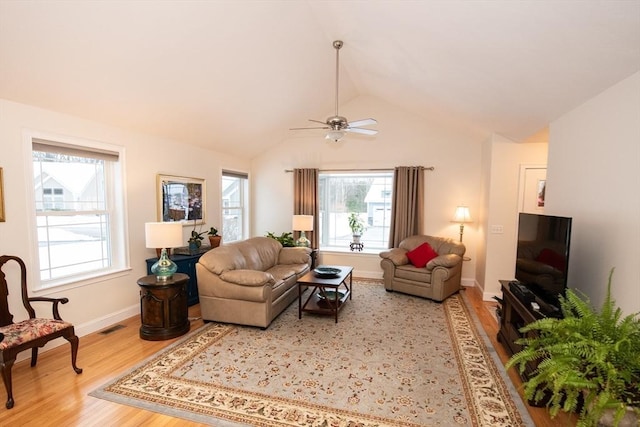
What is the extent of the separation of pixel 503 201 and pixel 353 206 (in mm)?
2803

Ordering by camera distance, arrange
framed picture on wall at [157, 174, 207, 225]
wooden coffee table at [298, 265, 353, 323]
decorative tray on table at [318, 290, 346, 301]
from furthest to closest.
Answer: framed picture on wall at [157, 174, 207, 225], decorative tray on table at [318, 290, 346, 301], wooden coffee table at [298, 265, 353, 323]

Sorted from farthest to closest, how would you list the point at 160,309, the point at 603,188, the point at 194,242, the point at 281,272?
the point at 194,242
the point at 281,272
the point at 160,309
the point at 603,188

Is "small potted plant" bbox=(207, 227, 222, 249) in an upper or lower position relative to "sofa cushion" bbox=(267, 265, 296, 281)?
upper

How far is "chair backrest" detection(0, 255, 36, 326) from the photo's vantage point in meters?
2.74

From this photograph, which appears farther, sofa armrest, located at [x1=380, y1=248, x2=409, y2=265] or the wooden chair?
sofa armrest, located at [x1=380, y1=248, x2=409, y2=265]

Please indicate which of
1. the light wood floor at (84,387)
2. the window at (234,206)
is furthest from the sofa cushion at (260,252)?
the light wood floor at (84,387)

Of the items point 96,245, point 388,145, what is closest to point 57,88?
point 96,245

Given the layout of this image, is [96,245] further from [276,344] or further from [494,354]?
[494,354]

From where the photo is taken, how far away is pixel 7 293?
2801 mm

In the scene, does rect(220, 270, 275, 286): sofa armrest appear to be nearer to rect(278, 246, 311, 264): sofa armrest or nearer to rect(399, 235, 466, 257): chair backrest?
rect(278, 246, 311, 264): sofa armrest

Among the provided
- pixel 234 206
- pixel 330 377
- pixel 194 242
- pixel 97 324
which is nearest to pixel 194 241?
pixel 194 242

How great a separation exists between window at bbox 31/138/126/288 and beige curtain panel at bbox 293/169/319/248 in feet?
10.7

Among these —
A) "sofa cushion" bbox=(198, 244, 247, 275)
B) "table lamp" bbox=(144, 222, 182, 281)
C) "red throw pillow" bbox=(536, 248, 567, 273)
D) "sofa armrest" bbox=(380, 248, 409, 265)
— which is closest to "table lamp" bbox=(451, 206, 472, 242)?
"sofa armrest" bbox=(380, 248, 409, 265)

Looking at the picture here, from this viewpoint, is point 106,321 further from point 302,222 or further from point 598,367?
point 598,367
